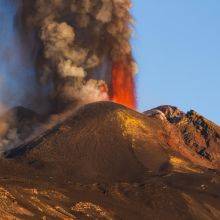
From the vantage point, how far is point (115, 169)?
368 ft

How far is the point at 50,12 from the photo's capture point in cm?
14362

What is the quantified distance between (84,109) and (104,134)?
1120 centimetres

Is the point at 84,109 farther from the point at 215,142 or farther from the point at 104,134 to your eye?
the point at 215,142

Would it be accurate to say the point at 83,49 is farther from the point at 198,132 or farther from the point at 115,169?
the point at 115,169

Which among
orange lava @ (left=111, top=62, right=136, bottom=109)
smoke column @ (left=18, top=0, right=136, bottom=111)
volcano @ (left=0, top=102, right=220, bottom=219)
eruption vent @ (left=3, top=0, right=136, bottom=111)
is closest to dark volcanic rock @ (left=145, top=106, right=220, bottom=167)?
volcano @ (left=0, top=102, right=220, bottom=219)

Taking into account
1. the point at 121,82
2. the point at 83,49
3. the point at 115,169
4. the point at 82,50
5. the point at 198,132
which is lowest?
the point at 115,169

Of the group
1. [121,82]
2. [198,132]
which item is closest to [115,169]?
[198,132]

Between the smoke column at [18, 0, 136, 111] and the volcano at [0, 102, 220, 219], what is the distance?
22.8 ft

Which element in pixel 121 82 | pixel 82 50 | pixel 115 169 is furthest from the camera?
pixel 121 82

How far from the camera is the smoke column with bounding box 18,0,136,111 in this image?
140000 mm

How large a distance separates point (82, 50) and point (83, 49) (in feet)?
1.45

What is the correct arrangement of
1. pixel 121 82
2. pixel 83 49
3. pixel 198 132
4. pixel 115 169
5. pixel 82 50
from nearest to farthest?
pixel 115 169 → pixel 198 132 → pixel 82 50 → pixel 83 49 → pixel 121 82

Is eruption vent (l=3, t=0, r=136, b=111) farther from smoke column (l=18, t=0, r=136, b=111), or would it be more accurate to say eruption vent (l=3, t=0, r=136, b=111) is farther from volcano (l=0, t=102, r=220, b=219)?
volcano (l=0, t=102, r=220, b=219)

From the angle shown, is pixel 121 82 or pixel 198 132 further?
pixel 121 82
